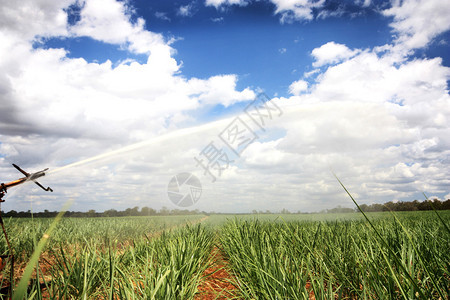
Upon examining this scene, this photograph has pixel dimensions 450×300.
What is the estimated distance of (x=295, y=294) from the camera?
6.91ft

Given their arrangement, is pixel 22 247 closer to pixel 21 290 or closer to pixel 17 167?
pixel 17 167

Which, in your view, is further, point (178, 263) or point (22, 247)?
point (22, 247)

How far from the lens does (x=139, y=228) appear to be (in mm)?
13438

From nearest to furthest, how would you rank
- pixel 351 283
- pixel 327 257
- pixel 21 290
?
pixel 21 290 < pixel 351 283 < pixel 327 257

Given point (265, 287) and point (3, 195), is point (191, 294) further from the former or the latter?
point (3, 195)

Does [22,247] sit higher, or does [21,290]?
[21,290]

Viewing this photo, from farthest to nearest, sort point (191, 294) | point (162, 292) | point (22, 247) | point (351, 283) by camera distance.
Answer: point (22, 247) → point (191, 294) → point (351, 283) → point (162, 292)

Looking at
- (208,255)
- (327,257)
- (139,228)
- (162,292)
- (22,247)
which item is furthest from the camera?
(139,228)

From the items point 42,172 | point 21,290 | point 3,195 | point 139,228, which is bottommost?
point 139,228

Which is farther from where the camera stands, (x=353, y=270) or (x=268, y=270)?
(x=353, y=270)

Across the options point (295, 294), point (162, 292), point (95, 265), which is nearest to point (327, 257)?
point (295, 294)

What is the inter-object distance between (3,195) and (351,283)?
321 cm

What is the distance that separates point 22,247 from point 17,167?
604cm

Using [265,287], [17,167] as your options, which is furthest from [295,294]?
[17,167]
